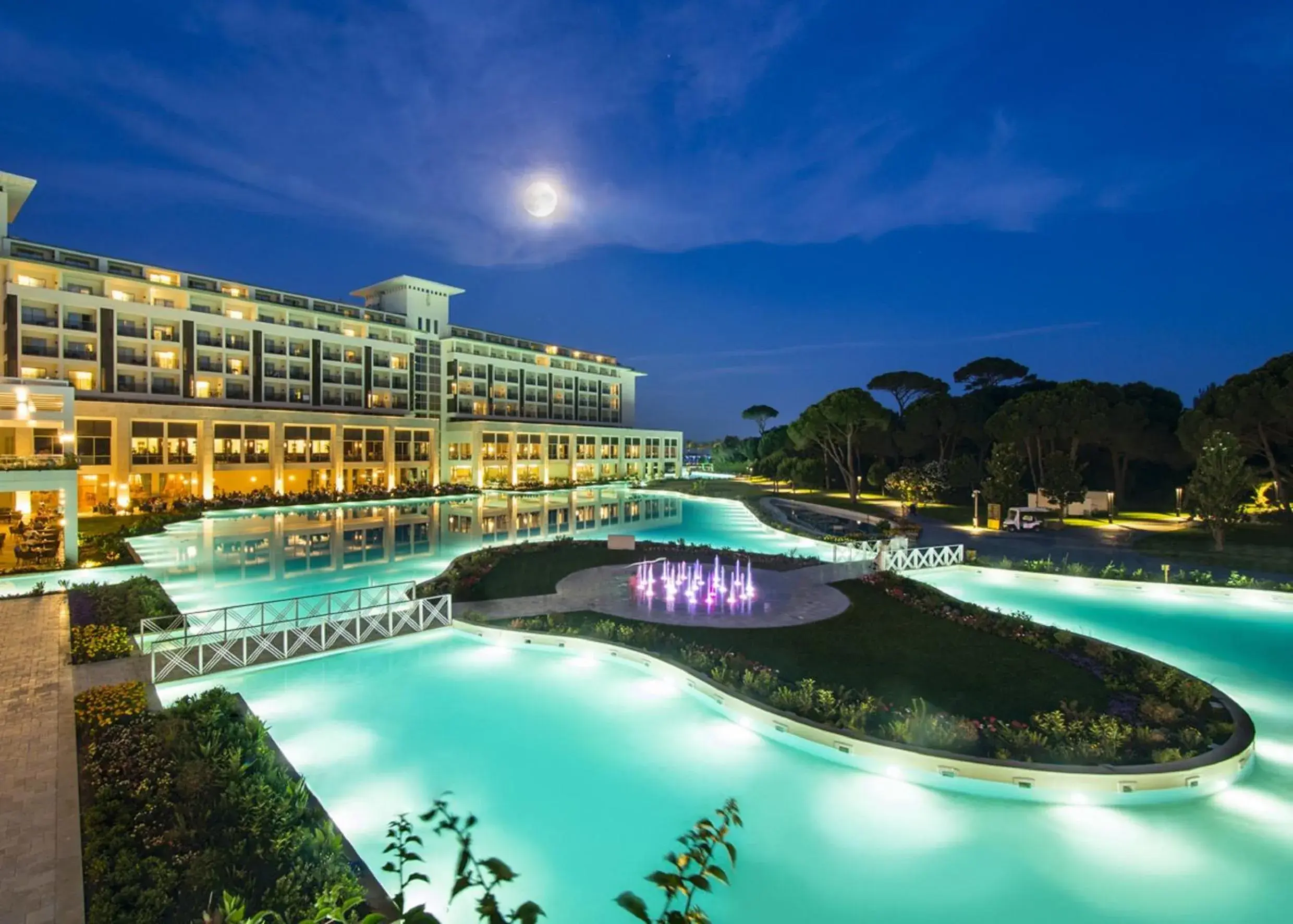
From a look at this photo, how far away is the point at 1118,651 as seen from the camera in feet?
39.9

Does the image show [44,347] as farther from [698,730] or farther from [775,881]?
[775,881]

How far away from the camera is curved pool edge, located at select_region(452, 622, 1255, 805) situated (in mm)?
7902

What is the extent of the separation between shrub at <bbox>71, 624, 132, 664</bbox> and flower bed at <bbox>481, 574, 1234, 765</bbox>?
818 centimetres

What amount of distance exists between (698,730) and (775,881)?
3.33 metres

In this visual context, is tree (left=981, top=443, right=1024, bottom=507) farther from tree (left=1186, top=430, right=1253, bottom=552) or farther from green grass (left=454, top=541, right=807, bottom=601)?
green grass (left=454, top=541, right=807, bottom=601)

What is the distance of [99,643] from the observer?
36.9 ft

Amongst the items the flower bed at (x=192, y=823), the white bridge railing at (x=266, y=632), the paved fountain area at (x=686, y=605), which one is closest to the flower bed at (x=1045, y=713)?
the paved fountain area at (x=686, y=605)

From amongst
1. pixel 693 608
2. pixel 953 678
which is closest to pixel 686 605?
pixel 693 608

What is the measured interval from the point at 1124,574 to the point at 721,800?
16991 mm

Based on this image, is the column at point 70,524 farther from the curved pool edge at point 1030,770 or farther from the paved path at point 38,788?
the curved pool edge at point 1030,770

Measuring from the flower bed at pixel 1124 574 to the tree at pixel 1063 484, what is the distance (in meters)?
9.63

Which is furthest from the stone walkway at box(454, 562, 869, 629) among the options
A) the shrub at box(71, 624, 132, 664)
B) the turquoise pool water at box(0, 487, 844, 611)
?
the shrub at box(71, 624, 132, 664)

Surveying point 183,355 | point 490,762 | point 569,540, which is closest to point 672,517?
point 569,540

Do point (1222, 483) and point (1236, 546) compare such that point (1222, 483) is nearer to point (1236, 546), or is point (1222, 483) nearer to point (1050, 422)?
point (1236, 546)
